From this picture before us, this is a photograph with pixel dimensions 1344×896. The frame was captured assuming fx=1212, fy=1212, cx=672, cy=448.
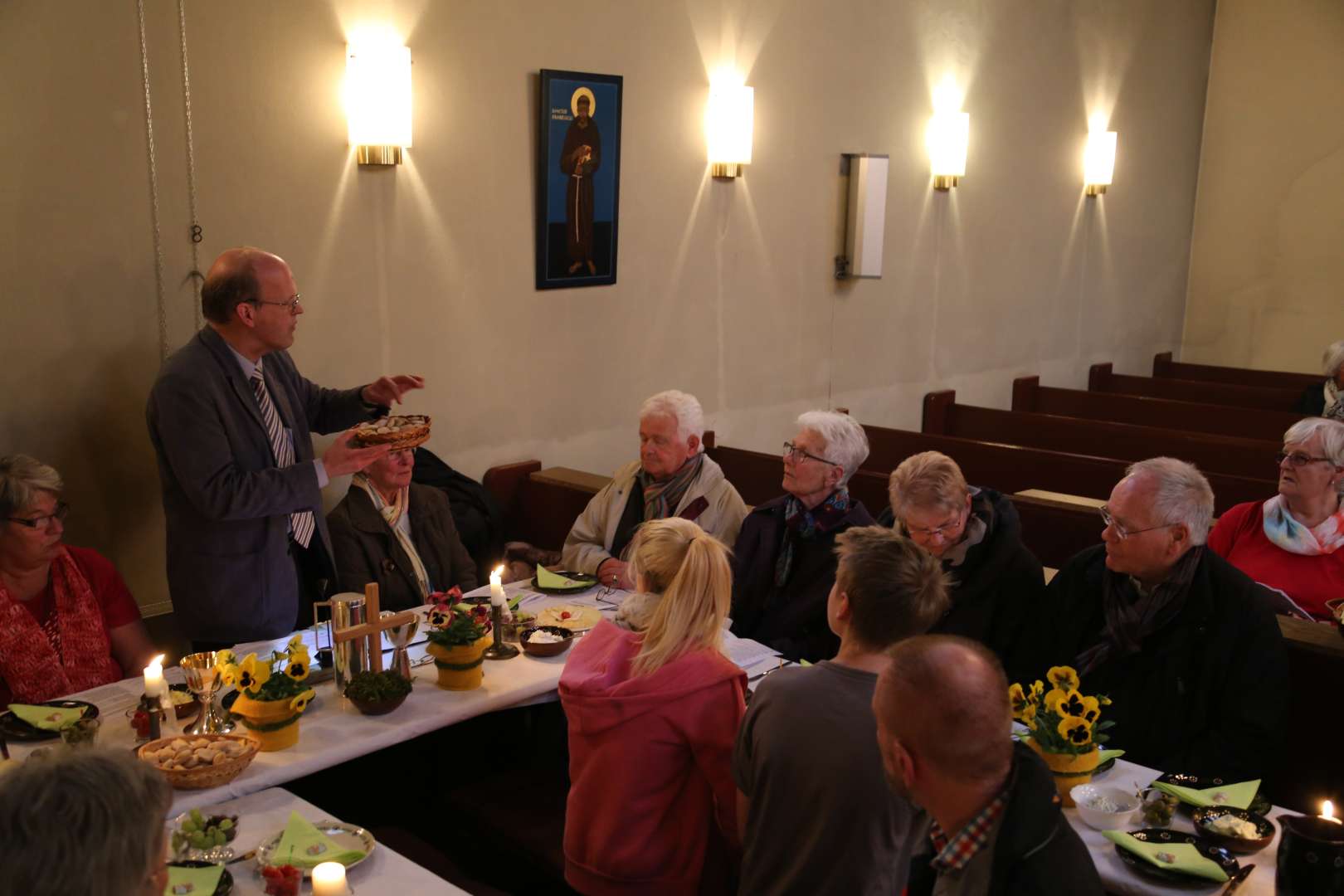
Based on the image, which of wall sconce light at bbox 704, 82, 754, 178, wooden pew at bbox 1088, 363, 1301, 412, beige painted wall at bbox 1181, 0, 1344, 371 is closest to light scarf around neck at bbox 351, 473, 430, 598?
wall sconce light at bbox 704, 82, 754, 178

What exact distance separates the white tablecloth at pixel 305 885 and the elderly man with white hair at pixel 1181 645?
1778mm

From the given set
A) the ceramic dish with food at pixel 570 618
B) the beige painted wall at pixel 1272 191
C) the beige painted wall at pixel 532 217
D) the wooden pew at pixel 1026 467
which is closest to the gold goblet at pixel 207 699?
the ceramic dish with food at pixel 570 618

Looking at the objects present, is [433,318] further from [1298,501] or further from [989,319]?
[989,319]

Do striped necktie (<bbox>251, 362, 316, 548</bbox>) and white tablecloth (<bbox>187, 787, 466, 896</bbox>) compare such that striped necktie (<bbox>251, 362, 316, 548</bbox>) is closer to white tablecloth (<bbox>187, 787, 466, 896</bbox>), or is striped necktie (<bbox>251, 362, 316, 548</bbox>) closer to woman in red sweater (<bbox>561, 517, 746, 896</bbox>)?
white tablecloth (<bbox>187, 787, 466, 896</bbox>)

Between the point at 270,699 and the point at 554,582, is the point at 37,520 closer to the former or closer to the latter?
the point at 270,699

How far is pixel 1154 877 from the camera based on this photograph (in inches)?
85.5

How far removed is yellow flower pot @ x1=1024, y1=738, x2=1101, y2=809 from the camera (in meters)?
2.47

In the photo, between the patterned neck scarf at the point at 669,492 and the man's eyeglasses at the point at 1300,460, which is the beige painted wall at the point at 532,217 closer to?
the patterned neck scarf at the point at 669,492

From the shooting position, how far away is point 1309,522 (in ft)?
12.8

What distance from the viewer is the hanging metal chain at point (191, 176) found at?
3.86m

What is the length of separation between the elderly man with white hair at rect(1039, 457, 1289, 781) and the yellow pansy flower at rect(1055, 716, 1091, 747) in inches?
23.6

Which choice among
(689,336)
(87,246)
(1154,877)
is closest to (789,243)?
(689,336)

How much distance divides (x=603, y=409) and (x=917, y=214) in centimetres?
258

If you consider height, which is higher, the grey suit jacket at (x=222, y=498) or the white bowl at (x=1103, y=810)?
the grey suit jacket at (x=222, y=498)
